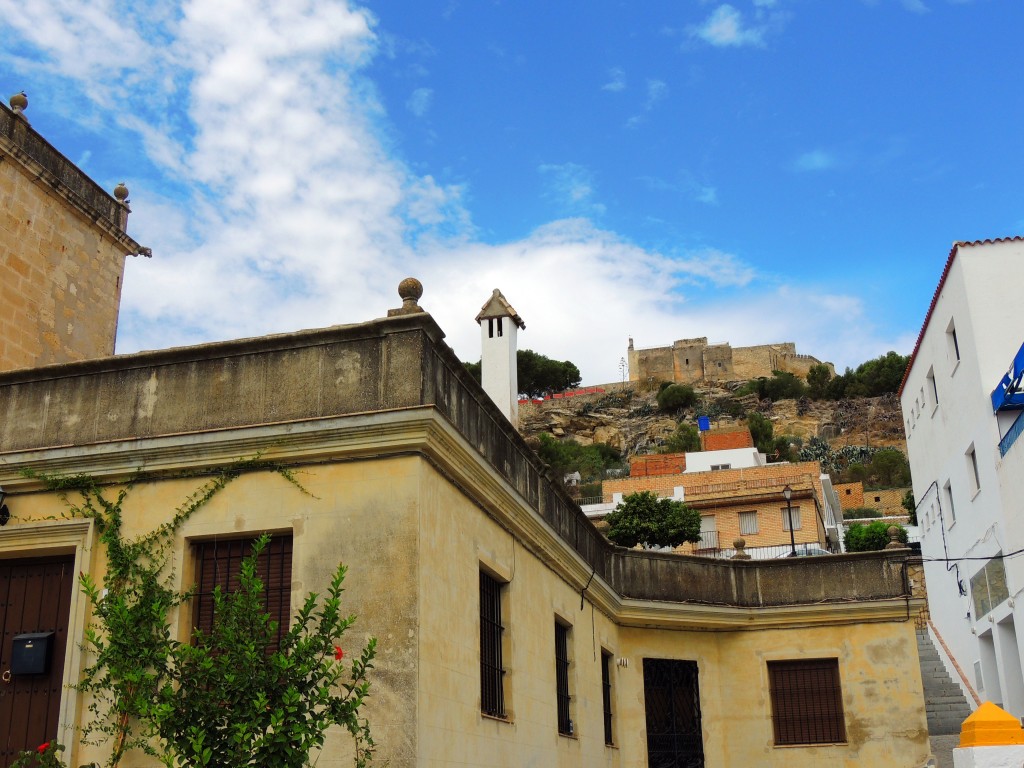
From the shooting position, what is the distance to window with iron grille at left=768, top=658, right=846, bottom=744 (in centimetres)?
1762

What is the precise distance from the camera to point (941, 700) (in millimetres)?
21047

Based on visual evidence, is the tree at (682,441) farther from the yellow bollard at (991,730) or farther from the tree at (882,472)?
the yellow bollard at (991,730)

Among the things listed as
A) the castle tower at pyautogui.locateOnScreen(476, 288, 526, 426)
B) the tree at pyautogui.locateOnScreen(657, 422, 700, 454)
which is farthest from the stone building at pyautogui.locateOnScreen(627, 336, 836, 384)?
the castle tower at pyautogui.locateOnScreen(476, 288, 526, 426)

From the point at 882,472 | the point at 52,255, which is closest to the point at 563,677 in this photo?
the point at 52,255

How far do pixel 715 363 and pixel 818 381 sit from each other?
1171cm

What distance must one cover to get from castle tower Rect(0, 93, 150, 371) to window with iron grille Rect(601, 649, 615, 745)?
8830mm

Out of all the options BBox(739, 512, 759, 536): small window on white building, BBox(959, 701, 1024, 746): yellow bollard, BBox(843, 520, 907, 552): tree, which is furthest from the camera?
BBox(739, 512, 759, 536): small window on white building

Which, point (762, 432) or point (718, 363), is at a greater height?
point (718, 363)

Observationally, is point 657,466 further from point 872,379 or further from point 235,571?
point 235,571

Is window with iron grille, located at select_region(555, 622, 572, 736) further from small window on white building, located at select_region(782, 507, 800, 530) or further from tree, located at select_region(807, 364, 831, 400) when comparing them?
tree, located at select_region(807, 364, 831, 400)

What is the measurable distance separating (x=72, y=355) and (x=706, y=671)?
11364 mm

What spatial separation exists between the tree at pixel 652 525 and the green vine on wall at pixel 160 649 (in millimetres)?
26615

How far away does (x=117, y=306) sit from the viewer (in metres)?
A: 15.5

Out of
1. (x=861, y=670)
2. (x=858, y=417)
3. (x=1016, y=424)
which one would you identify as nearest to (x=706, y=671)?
(x=861, y=670)
